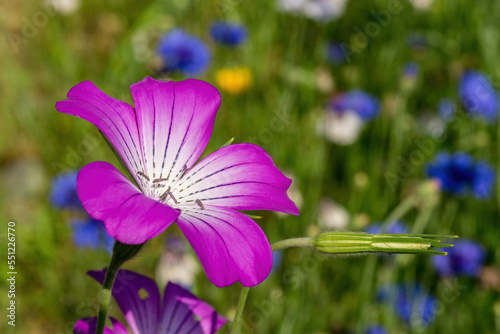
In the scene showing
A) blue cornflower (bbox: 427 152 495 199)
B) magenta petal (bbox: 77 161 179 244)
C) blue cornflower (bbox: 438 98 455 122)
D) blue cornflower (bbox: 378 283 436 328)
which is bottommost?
magenta petal (bbox: 77 161 179 244)

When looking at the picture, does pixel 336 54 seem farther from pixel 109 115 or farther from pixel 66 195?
pixel 109 115

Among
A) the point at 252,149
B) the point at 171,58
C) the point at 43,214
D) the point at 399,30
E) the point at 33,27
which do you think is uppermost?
the point at 399,30

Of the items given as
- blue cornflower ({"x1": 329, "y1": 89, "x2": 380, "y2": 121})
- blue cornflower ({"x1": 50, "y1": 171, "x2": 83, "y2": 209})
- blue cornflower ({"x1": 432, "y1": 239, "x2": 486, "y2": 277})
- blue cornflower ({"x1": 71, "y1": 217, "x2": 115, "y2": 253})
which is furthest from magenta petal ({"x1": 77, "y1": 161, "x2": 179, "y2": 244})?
blue cornflower ({"x1": 329, "y1": 89, "x2": 380, "y2": 121})

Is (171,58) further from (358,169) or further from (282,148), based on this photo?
(358,169)

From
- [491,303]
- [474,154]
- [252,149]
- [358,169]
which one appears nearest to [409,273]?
[491,303]

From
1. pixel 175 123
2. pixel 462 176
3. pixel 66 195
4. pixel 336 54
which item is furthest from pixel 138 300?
pixel 336 54

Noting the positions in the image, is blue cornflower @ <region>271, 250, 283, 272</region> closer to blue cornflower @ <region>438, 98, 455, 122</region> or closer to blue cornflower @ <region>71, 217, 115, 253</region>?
blue cornflower @ <region>71, 217, 115, 253</region>

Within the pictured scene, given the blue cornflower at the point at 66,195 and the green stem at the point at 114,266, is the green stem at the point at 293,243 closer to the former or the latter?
the green stem at the point at 114,266
